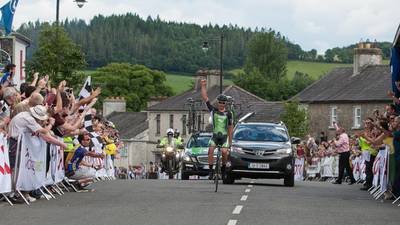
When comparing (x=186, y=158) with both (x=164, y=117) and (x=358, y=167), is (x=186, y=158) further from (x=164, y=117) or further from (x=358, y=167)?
(x=164, y=117)

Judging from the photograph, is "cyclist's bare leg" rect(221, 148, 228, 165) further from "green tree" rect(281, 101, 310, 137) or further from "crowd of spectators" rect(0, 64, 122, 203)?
"green tree" rect(281, 101, 310, 137)

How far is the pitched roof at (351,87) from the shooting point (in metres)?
92.6

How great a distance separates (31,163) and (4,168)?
141cm

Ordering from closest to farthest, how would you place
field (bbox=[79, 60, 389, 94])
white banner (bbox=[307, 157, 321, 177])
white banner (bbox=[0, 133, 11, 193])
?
1. white banner (bbox=[0, 133, 11, 193])
2. white banner (bbox=[307, 157, 321, 177])
3. field (bbox=[79, 60, 389, 94])

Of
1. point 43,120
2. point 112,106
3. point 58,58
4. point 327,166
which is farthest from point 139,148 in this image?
point 43,120

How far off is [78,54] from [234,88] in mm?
78323

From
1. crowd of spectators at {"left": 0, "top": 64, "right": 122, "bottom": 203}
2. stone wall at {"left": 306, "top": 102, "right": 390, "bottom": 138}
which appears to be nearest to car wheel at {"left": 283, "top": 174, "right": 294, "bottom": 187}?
crowd of spectators at {"left": 0, "top": 64, "right": 122, "bottom": 203}

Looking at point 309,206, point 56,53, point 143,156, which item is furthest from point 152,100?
point 309,206

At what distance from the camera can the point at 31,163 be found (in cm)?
2044

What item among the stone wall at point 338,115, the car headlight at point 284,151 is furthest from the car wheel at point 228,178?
the stone wall at point 338,115

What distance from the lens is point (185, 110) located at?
4488 inches

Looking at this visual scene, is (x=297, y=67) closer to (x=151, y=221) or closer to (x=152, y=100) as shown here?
(x=152, y=100)

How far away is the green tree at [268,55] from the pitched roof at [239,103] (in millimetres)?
44199

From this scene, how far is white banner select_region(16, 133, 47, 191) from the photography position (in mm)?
19906
